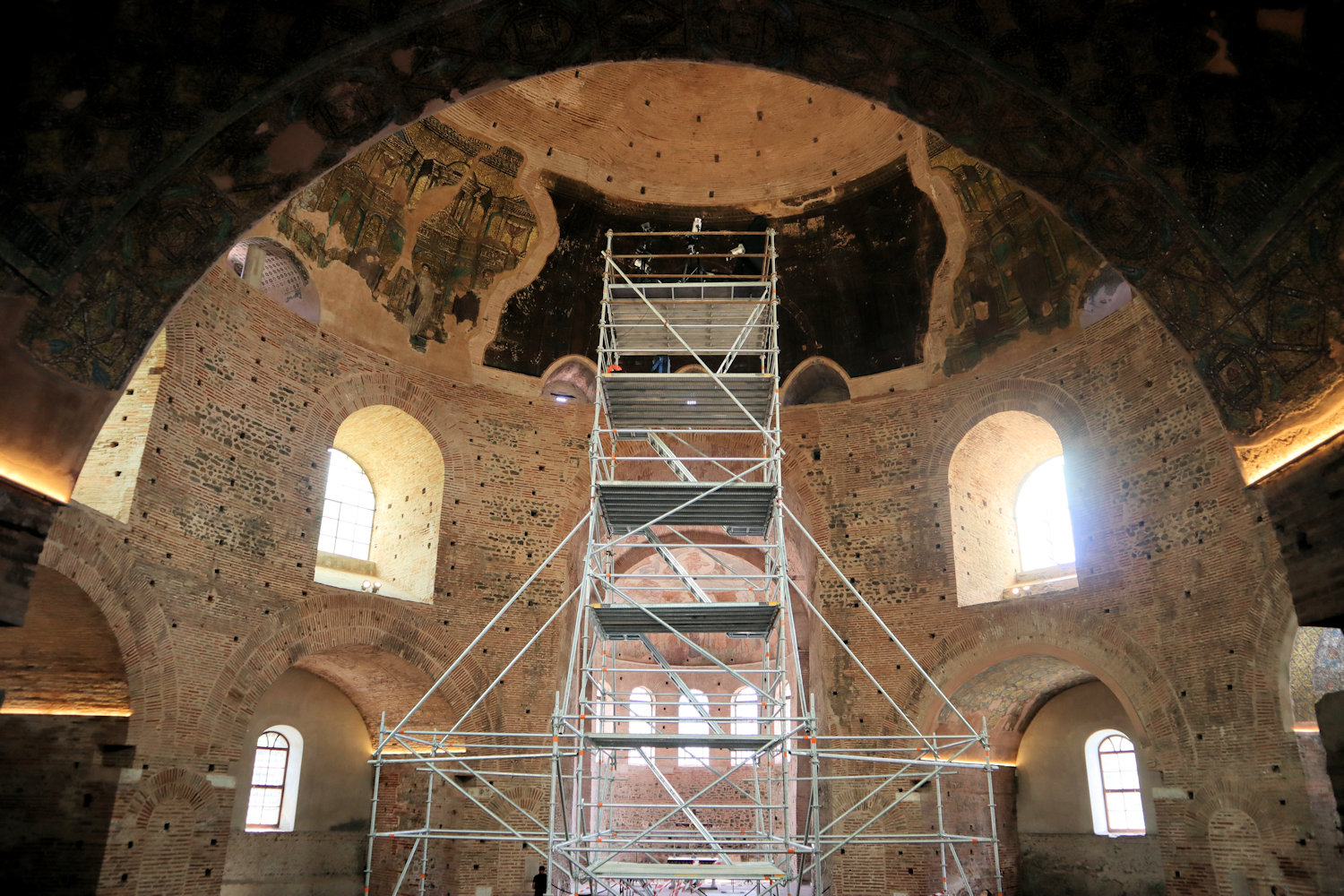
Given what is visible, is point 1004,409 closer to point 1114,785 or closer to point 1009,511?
point 1009,511

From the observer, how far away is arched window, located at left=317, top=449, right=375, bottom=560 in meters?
15.5

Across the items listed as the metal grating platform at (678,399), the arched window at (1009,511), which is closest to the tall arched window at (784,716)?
the metal grating platform at (678,399)

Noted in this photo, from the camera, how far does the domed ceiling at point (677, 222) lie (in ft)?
50.0

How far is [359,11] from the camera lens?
6.12 meters

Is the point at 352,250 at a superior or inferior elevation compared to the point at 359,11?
superior

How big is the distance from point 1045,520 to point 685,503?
26.9 feet

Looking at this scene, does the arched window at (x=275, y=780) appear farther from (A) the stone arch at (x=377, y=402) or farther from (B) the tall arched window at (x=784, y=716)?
(B) the tall arched window at (x=784, y=716)

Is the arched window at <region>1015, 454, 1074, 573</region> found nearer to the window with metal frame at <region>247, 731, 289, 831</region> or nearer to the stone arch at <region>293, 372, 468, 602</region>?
the stone arch at <region>293, 372, 468, 602</region>

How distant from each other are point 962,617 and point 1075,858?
5.02 metres


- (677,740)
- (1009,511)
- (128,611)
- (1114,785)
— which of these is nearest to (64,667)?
(128,611)

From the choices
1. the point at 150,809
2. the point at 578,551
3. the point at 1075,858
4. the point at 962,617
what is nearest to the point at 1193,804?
the point at 962,617

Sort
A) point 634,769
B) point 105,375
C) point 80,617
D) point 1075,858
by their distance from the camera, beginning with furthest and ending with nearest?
point 634,769
point 1075,858
point 80,617
point 105,375

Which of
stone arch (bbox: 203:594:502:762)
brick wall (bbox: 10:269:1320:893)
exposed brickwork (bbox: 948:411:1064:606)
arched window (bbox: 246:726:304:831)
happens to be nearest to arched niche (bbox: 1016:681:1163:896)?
brick wall (bbox: 10:269:1320:893)

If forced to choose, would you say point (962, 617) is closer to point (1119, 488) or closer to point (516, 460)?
point (1119, 488)
